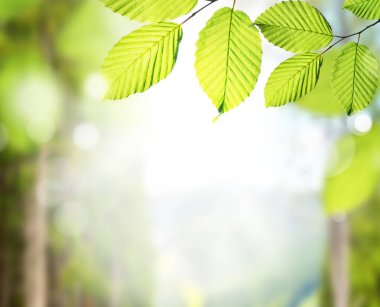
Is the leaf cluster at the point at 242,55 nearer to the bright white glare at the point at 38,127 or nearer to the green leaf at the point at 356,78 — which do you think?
the green leaf at the point at 356,78

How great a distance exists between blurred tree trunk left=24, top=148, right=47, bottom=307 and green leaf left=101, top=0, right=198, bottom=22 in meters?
2.57

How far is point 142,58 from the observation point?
14 centimetres

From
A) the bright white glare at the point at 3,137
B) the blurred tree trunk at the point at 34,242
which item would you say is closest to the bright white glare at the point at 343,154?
the bright white glare at the point at 3,137

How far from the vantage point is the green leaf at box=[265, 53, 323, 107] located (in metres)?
0.15

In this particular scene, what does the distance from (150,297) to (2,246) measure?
1.30 m

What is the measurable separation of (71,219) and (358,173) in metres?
3.34

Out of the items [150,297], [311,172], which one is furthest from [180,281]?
[311,172]

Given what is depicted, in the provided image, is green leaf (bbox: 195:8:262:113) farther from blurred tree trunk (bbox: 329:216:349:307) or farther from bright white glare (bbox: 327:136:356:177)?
blurred tree trunk (bbox: 329:216:349:307)

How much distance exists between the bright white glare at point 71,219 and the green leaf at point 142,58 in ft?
11.0

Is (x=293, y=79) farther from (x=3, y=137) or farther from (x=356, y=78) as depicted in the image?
(x=3, y=137)

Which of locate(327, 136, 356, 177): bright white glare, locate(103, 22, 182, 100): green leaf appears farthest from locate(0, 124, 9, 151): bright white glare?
locate(103, 22, 182, 100): green leaf

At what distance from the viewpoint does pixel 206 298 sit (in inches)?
186

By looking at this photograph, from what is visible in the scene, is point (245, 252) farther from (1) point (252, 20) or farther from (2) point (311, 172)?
(1) point (252, 20)

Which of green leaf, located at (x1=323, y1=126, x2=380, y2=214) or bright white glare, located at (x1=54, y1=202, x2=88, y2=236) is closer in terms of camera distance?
green leaf, located at (x1=323, y1=126, x2=380, y2=214)
